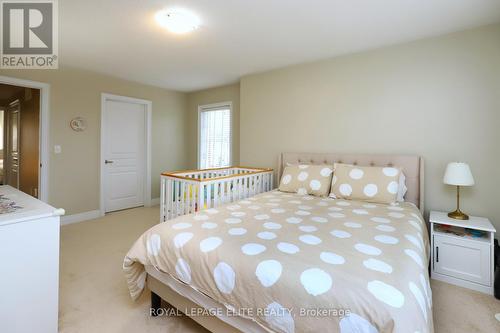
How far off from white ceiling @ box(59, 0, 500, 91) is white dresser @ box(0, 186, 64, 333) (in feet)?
5.62

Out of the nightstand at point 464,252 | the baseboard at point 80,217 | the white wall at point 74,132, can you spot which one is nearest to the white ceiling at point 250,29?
the white wall at point 74,132

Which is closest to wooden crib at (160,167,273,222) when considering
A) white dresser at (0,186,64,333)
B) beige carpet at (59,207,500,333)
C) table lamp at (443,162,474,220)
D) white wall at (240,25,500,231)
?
beige carpet at (59,207,500,333)

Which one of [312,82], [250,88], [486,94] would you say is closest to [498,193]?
[486,94]

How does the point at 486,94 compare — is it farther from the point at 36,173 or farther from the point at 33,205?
the point at 36,173

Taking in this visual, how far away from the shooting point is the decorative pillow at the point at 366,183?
7.79ft

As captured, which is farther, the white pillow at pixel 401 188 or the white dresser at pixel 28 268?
the white pillow at pixel 401 188

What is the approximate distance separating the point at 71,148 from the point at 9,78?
1.09 metres

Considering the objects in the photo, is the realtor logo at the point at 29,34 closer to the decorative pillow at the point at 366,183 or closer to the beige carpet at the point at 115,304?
the beige carpet at the point at 115,304

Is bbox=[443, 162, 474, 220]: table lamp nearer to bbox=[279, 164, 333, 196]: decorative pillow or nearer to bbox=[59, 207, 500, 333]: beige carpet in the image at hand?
bbox=[59, 207, 500, 333]: beige carpet

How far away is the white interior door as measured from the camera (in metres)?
4.18

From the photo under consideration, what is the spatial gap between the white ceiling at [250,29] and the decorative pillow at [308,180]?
1.38 meters

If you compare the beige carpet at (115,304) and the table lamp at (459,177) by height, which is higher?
the table lamp at (459,177)

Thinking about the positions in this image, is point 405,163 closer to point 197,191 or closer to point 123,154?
point 197,191

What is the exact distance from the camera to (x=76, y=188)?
3793 mm
